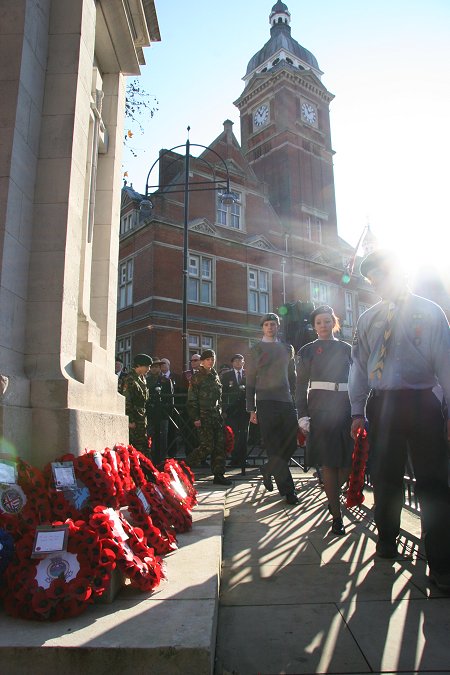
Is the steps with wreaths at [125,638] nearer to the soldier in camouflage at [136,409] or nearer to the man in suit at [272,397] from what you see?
the man in suit at [272,397]

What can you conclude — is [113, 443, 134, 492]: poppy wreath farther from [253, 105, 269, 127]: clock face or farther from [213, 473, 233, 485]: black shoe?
[253, 105, 269, 127]: clock face

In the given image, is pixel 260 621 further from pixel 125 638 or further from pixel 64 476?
pixel 64 476

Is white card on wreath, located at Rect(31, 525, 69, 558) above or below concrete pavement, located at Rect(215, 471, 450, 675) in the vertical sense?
above

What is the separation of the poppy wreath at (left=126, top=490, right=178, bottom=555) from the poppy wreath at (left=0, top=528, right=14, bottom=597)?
0.90 meters

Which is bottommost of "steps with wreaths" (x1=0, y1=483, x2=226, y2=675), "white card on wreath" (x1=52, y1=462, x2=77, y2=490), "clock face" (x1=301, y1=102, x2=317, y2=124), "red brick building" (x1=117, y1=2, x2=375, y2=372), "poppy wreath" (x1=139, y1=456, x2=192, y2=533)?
"steps with wreaths" (x1=0, y1=483, x2=226, y2=675)

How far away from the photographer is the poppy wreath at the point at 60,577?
2080 millimetres

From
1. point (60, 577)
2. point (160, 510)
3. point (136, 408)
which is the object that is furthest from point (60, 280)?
point (136, 408)

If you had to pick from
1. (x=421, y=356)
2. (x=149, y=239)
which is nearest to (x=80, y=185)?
(x=421, y=356)

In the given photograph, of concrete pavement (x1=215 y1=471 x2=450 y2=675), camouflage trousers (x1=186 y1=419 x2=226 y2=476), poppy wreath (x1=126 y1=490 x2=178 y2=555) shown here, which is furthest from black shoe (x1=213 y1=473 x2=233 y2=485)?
poppy wreath (x1=126 y1=490 x2=178 y2=555)

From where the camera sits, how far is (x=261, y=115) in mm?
36344

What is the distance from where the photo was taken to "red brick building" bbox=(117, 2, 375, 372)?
22.4 meters

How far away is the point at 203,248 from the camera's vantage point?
2402 cm

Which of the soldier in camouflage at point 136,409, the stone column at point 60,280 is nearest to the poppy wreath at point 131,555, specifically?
the stone column at point 60,280

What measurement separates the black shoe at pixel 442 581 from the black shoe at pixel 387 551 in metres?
0.58
